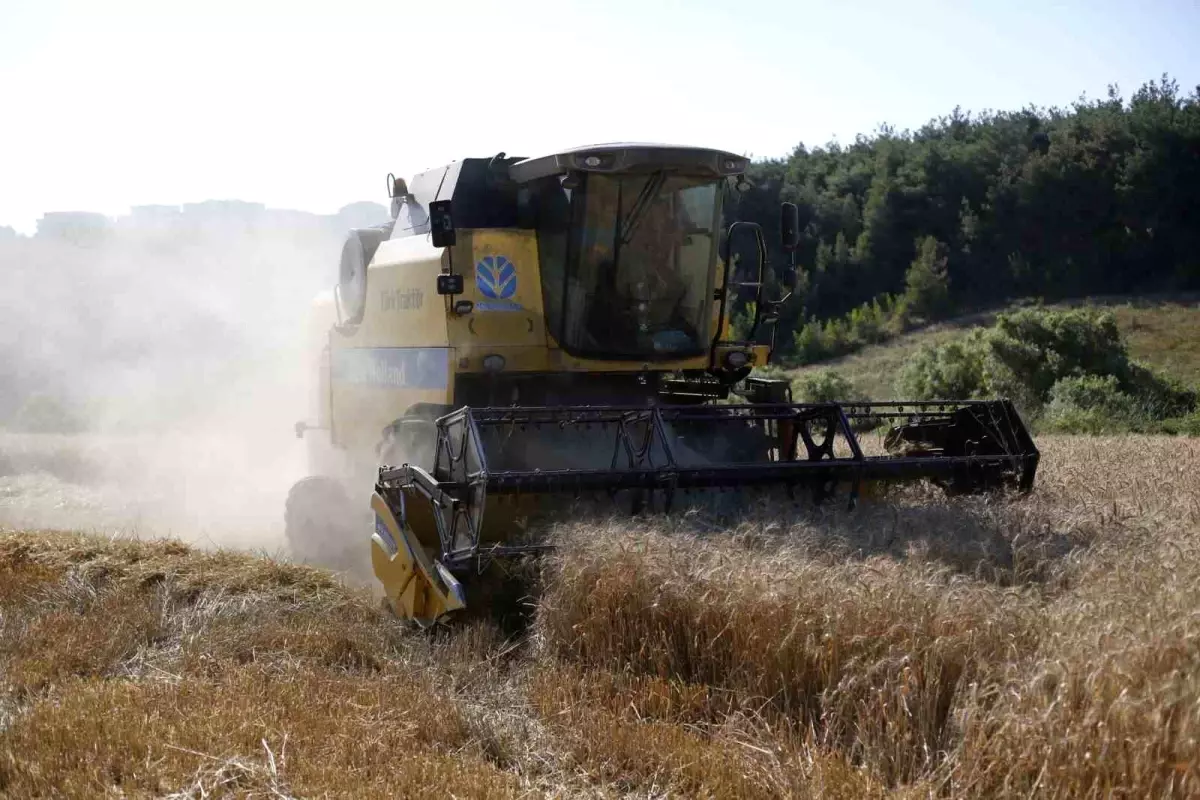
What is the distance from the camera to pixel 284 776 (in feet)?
11.8

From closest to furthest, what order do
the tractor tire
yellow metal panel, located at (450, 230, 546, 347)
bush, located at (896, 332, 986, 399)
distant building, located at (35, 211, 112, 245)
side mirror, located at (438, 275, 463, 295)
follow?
side mirror, located at (438, 275, 463, 295) → yellow metal panel, located at (450, 230, 546, 347) → the tractor tire → bush, located at (896, 332, 986, 399) → distant building, located at (35, 211, 112, 245)

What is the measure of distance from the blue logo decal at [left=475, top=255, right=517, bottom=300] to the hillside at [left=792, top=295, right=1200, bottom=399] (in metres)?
19.6

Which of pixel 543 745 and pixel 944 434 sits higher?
pixel 944 434

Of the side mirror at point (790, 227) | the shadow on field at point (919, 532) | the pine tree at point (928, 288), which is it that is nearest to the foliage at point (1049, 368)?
the side mirror at point (790, 227)

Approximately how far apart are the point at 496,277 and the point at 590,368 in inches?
32.9

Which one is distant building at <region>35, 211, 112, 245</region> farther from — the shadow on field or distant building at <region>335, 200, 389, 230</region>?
the shadow on field

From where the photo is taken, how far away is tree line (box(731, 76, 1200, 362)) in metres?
36.7

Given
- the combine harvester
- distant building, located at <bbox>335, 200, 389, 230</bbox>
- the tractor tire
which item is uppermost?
distant building, located at <bbox>335, 200, 389, 230</bbox>

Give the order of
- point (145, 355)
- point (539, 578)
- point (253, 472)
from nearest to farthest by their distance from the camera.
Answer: point (539, 578)
point (253, 472)
point (145, 355)

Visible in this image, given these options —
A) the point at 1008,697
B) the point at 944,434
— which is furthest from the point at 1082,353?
the point at 1008,697

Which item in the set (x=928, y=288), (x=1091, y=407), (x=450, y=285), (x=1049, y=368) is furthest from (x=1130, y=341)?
(x=450, y=285)

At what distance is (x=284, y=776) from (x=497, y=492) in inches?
83.5

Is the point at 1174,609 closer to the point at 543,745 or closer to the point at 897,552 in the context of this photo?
the point at 897,552

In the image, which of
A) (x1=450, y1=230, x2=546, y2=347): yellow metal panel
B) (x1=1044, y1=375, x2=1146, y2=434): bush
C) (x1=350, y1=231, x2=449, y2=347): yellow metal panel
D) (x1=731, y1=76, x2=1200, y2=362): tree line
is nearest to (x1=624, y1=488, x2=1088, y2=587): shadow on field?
(x1=450, y1=230, x2=546, y2=347): yellow metal panel
